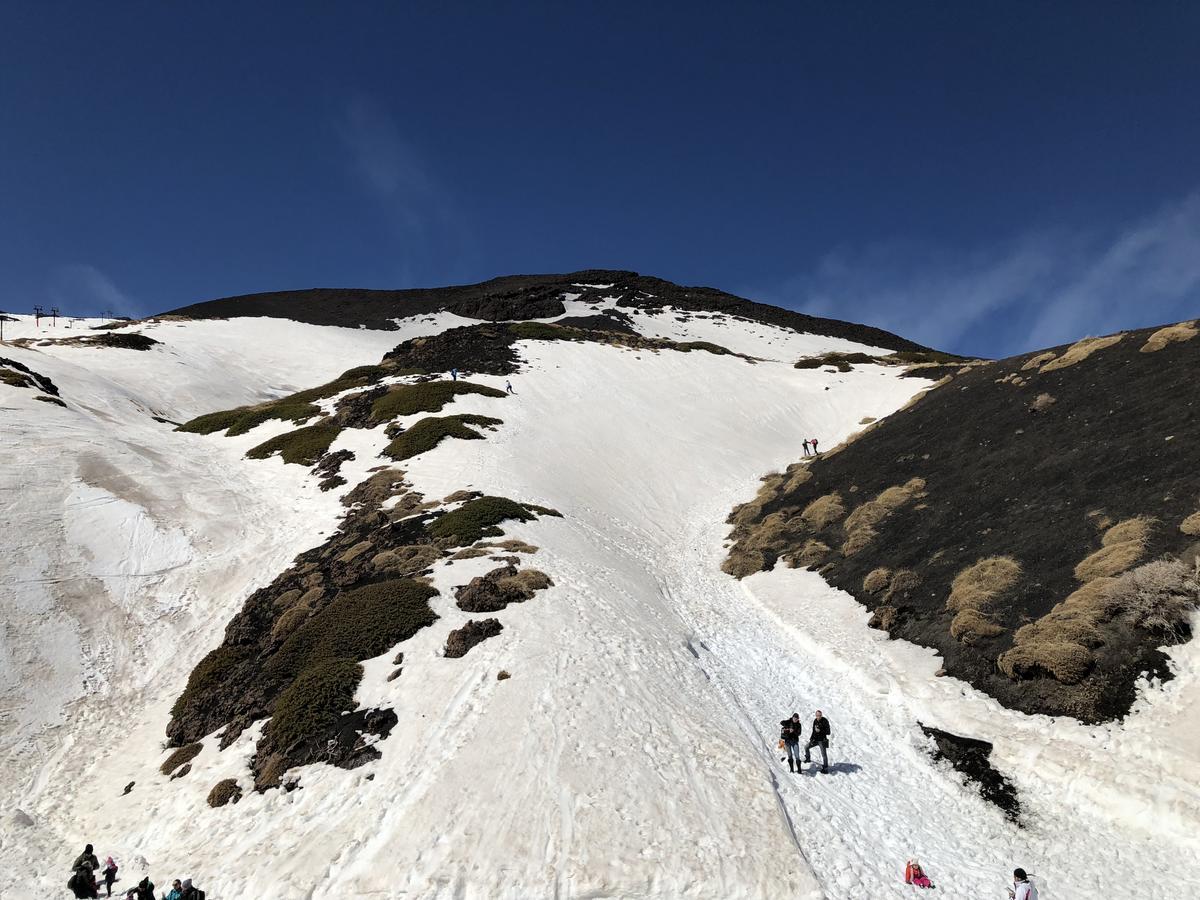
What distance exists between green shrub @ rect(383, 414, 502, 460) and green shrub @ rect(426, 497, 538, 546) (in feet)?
35.3

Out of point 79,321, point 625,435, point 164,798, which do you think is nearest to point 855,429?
point 625,435

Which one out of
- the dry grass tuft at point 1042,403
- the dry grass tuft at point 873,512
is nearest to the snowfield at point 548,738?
the dry grass tuft at point 873,512

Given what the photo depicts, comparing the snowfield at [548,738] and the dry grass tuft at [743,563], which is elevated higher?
the dry grass tuft at [743,563]

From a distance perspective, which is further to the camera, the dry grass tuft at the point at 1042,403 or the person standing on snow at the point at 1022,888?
the dry grass tuft at the point at 1042,403

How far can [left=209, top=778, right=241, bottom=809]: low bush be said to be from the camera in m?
15.3

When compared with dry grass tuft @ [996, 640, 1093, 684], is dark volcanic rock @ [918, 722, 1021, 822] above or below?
below

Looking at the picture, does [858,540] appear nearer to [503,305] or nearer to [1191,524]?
[1191,524]

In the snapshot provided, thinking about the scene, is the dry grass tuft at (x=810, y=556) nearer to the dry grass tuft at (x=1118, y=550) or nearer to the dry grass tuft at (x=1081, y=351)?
the dry grass tuft at (x=1118, y=550)

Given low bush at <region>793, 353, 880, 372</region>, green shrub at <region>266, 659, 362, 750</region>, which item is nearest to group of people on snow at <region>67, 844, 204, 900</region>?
green shrub at <region>266, 659, 362, 750</region>

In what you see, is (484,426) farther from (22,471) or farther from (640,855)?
(640,855)

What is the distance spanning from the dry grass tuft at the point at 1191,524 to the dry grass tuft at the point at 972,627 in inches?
228

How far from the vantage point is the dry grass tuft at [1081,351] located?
36969mm

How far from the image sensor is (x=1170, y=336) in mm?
32500

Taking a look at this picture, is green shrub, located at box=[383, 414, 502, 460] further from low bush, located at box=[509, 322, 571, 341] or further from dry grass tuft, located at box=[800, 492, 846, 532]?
low bush, located at box=[509, 322, 571, 341]
